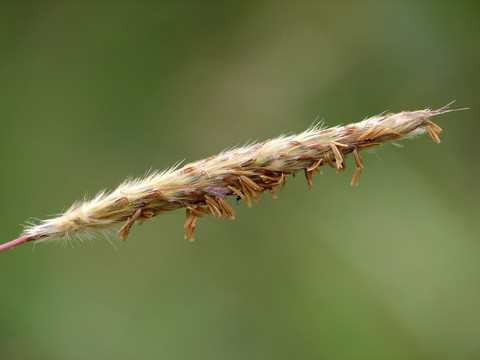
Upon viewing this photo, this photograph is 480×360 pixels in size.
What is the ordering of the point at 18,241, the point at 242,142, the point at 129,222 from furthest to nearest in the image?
the point at 242,142 → the point at 129,222 → the point at 18,241

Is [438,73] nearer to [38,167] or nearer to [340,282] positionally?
[340,282]

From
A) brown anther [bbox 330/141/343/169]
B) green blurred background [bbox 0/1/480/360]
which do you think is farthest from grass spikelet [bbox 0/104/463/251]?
green blurred background [bbox 0/1/480/360]

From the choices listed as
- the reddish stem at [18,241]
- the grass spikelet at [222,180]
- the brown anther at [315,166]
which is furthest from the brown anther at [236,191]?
the reddish stem at [18,241]

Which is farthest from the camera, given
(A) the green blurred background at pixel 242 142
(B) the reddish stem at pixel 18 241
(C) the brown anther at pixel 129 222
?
(A) the green blurred background at pixel 242 142

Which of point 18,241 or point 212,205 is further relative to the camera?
point 212,205

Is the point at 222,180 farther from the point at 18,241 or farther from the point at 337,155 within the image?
the point at 18,241

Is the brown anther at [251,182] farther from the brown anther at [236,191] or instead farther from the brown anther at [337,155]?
the brown anther at [337,155]

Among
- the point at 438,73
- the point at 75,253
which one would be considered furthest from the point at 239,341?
the point at 438,73

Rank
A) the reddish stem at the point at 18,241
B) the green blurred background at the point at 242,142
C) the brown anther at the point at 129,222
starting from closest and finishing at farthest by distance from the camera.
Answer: the reddish stem at the point at 18,241 < the brown anther at the point at 129,222 < the green blurred background at the point at 242,142

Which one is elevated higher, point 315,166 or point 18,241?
point 18,241

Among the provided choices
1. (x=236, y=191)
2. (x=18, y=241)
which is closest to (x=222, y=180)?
(x=236, y=191)
